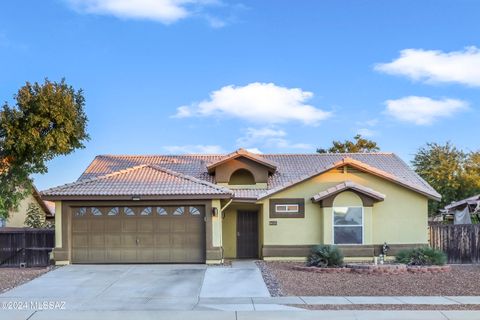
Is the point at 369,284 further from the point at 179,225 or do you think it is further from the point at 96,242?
the point at 96,242

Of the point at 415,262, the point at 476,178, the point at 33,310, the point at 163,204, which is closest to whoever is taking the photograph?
the point at 33,310

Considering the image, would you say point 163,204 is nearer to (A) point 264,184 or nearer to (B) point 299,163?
(A) point 264,184

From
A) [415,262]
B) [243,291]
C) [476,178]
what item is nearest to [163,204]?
[243,291]

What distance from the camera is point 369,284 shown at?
1714 centimetres

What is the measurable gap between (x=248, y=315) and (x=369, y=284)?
5759mm

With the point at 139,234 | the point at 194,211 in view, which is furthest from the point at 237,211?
the point at 139,234

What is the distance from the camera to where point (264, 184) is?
27.3m

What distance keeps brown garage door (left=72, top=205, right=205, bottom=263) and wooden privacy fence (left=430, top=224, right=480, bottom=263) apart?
10.2 meters

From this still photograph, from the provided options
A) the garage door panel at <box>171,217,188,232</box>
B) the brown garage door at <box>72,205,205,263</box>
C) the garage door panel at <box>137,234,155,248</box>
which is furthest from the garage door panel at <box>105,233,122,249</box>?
the garage door panel at <box>171,217,188,232</box>

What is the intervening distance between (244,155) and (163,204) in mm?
5299

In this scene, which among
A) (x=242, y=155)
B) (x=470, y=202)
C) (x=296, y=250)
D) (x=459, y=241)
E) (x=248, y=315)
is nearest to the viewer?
(x=248, y=315)

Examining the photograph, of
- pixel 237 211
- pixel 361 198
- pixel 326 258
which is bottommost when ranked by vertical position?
pixel 326 258

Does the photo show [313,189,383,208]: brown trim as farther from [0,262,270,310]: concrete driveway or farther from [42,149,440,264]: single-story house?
[0,262,270,310]: concrete driveway

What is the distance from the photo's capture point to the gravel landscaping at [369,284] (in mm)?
15727
